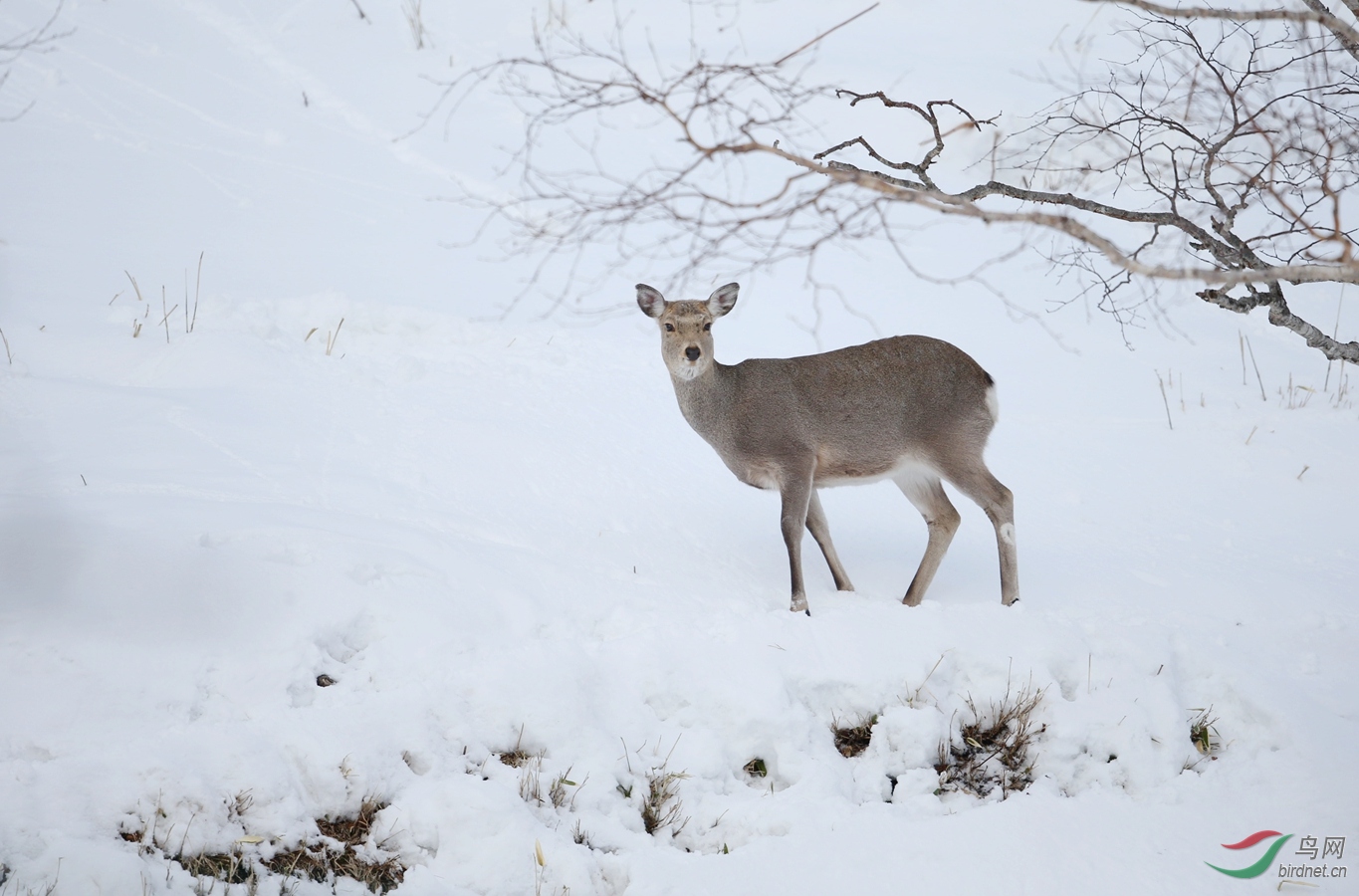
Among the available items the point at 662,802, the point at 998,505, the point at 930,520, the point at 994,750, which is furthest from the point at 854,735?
the point at 930,520

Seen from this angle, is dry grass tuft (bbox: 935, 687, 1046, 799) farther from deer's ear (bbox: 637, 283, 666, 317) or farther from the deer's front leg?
deer's ear (bbox: 637, 283, 666, 317)

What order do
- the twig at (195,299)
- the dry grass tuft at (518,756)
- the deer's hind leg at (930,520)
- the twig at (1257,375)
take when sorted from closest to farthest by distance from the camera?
the dry grass tuft at (518,756) < the deer's hind leg at (930,520) < the twig at (195,299) < the twig at (1257,375)

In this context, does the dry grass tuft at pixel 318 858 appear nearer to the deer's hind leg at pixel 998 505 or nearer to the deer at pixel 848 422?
the deer at pixel 848 422

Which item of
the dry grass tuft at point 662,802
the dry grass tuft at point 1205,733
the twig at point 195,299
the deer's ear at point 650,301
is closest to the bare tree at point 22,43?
the twig at point 195,299

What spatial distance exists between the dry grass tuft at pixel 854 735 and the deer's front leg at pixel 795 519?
1.12 m

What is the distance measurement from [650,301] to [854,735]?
304cm

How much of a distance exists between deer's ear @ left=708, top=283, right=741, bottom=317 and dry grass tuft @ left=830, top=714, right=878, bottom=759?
111 inches

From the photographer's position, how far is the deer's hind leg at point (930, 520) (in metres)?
6.23

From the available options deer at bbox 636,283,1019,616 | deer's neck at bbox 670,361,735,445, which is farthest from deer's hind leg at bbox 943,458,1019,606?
deer's neck at bbox 670,361,735,445

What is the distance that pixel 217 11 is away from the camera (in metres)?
17.8

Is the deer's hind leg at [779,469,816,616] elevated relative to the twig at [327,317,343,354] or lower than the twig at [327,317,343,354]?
lower

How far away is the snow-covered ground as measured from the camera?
3852 millimetres

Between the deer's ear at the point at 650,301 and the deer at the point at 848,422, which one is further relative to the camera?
the deer's ear at the point at 650,301

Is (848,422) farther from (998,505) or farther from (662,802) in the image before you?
(662,802)
